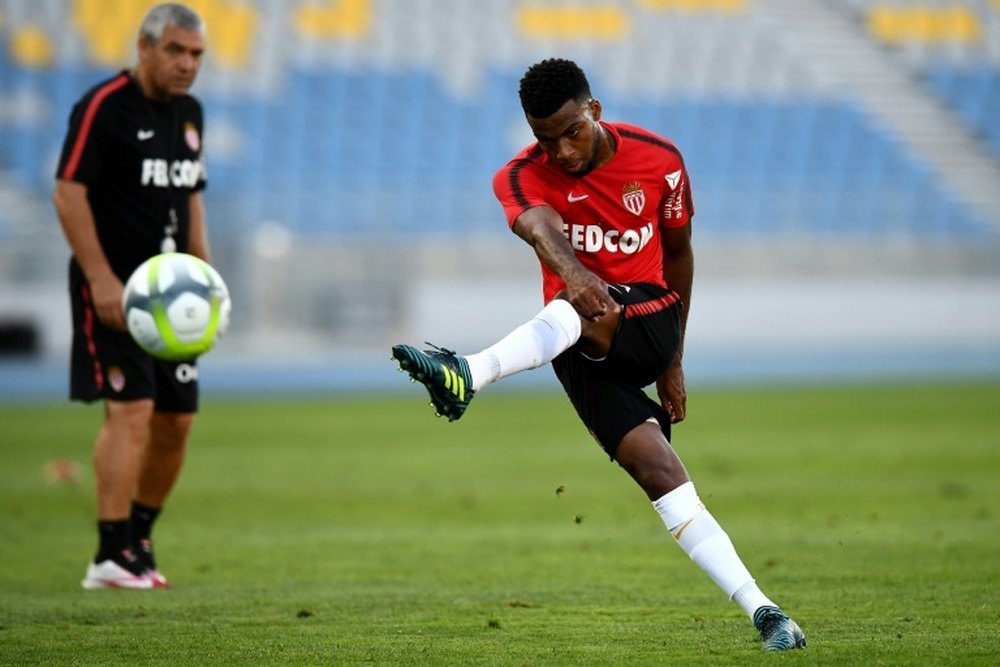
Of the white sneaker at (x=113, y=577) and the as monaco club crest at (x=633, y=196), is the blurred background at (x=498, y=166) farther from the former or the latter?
the as monaco club crest at (x=633, y=196)

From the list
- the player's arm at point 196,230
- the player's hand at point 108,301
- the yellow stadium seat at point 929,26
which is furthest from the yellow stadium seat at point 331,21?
the player's hand at point 108,301

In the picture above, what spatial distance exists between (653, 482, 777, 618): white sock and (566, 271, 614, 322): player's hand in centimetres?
72

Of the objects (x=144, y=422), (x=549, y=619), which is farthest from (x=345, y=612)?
(x=144, y=422)

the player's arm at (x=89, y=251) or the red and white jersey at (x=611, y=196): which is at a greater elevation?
the red and white jersey at (x=611, y=196)

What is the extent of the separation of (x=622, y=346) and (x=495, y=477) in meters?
7.21

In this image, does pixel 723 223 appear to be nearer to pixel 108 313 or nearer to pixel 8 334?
pixel 8 334

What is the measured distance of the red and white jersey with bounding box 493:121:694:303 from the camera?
5.43 metres

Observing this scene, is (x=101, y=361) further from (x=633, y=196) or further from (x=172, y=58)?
(x=633, y=196)

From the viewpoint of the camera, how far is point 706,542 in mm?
5258

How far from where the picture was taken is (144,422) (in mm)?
7039

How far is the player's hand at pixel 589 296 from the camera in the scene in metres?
5.12

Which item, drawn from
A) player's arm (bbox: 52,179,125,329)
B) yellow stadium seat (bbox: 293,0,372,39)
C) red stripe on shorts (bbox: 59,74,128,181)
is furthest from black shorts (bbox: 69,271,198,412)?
yellow stadium seat (bbox: 293,0,372,39)

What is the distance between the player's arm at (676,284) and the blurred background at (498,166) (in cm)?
1680

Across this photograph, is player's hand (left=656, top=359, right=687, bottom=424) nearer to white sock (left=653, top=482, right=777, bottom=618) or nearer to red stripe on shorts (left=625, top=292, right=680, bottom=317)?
red stripe on shorts (left=625, top=292, right=680, bottom=317)
